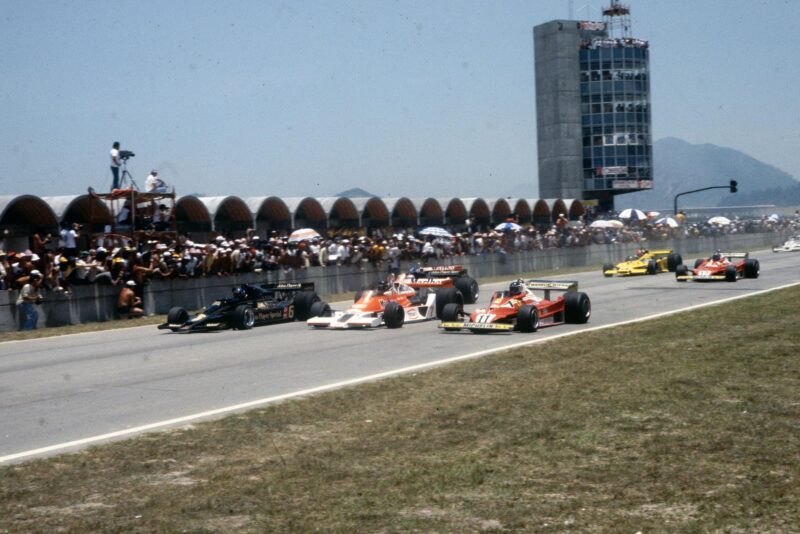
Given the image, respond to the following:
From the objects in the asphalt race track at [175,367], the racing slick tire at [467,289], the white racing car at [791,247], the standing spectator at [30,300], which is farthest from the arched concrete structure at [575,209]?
the standing spectator at [30,300]

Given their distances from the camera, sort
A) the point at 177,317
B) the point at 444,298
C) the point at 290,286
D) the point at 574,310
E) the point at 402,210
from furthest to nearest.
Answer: the point at 402,210 < the point at 290,286 < the point at 444,298 < the point at 177,317 < the point at 574,310

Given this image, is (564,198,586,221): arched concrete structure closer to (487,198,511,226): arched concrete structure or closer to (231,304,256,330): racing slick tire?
(487,198,511,226): arched concrete structure

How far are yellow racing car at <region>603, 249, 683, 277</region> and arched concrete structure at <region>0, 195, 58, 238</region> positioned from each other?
22026 mm

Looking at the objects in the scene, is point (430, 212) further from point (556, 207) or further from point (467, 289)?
point (467, 289)

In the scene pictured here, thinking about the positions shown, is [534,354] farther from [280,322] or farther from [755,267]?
[755,267]

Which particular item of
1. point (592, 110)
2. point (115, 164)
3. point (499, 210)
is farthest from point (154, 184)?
point (592, 110)

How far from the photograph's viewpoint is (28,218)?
116 feet

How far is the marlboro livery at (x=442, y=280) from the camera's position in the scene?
2620 cm

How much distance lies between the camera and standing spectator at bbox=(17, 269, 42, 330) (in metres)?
24.0

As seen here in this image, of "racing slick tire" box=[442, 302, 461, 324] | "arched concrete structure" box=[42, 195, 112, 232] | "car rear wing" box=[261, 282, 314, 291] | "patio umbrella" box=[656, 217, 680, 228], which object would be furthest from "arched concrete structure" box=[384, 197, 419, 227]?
"racing slick tire" box=[442, 302, 461, 324]

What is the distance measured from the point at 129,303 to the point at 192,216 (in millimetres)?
16699

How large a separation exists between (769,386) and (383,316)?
1096 cm

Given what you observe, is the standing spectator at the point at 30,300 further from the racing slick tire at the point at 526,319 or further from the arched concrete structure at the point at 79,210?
the racing slick tire at the point at 526,319

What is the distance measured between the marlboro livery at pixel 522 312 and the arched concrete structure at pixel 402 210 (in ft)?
111
